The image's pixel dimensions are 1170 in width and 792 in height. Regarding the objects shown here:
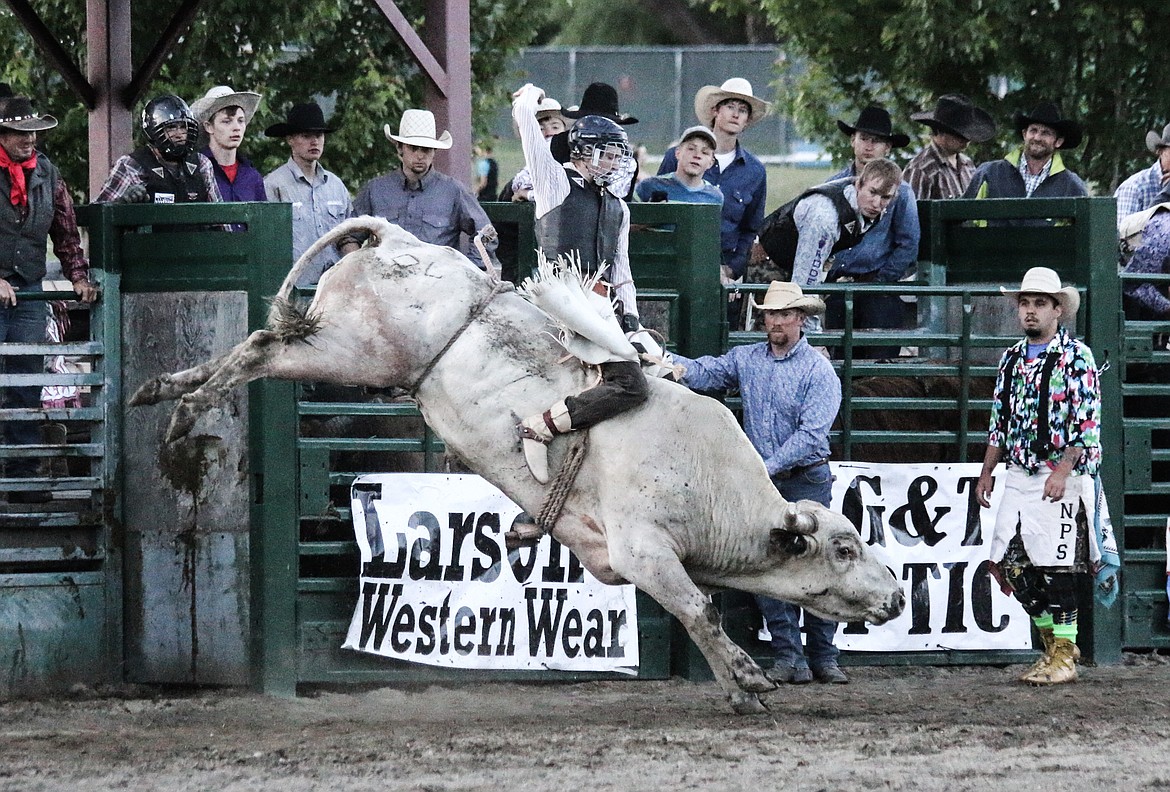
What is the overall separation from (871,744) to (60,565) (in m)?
3.88

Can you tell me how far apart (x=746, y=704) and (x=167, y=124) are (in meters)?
3.85

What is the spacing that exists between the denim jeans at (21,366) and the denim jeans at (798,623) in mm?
3523

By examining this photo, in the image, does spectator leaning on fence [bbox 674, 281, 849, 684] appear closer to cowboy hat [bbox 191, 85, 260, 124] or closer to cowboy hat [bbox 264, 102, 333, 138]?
cowboy hat [bbox 264, 102, 333, 138]

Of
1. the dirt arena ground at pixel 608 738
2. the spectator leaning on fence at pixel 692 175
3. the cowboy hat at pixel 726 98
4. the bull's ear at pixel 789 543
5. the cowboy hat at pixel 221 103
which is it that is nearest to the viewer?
the dirt arena ground at pixel 608 738

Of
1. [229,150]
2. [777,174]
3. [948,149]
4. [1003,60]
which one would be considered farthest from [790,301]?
[777,174]

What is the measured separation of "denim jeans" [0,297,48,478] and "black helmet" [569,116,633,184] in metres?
2.75

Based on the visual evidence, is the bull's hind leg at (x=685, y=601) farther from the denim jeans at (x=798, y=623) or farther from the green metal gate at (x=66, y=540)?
the green metal gate at (x=66, y=540)

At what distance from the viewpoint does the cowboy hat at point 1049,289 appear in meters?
7.92

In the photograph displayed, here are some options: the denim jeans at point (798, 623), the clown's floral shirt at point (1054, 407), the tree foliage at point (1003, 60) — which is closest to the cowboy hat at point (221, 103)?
the denim jeans at point (798, 623)

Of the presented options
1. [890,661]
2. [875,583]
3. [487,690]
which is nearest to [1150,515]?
[890,661]

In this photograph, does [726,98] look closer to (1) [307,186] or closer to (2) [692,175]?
(2) [692,175]

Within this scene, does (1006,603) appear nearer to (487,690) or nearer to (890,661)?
(890,661)

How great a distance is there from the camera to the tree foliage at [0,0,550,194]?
13703 millimetres

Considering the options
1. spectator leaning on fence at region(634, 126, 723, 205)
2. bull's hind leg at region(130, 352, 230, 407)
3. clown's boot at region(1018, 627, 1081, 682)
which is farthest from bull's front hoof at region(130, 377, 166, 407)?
clown's boot at region(1018, 627, 1081, 682)
